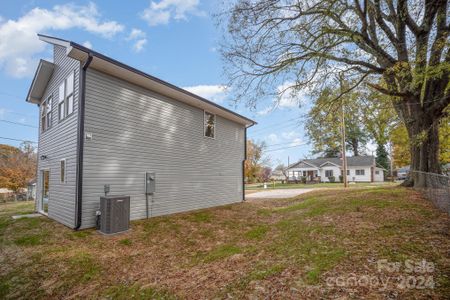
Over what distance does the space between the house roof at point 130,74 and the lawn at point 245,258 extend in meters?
4.63

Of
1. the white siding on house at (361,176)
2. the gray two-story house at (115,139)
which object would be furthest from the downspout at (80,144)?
the white siding on house at (361,176)

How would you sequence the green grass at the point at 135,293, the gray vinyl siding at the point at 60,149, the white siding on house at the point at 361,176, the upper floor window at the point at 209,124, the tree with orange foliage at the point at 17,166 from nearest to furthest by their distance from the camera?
the green grass at the point at 135,293
the gray vinyl siding at the point at 60,149
the upper floor window at the point at 209,124
the tree with orange foliage at the point at 17,166
the white siding on house at the point at 361,176

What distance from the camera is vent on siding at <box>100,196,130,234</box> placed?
6.16 metres

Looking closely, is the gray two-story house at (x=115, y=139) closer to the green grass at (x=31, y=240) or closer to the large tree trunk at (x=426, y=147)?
the green grass at (x=31, y=240)

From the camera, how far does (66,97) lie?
7676 millimetres

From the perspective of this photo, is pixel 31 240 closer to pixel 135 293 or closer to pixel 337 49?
pixel 135 293

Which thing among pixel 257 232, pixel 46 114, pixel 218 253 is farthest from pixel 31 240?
pixel 46 114

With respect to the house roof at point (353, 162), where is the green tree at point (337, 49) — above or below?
above

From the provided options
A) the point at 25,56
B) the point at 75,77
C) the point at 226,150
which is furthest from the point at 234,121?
the point at 25,56

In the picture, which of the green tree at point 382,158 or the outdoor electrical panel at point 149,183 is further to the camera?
the green tree at point 382,158

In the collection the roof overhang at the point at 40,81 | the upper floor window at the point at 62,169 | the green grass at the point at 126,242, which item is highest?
the roof overhang at the point at 40,81

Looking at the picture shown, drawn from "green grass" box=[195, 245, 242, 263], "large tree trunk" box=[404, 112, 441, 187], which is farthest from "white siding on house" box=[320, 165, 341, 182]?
"green grass" box=[195, 245, 242, 263]

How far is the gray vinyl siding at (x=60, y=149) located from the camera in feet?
22.3

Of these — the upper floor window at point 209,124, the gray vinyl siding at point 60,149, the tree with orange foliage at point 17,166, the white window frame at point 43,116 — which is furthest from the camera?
the tree with orange foliage at point 17,166
